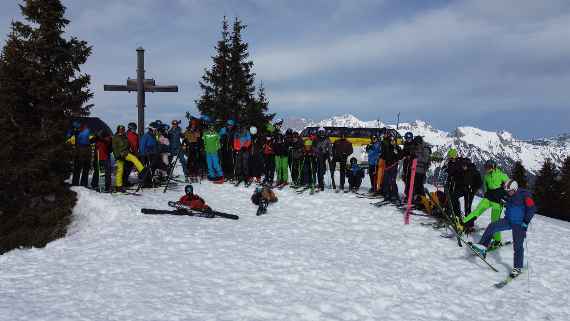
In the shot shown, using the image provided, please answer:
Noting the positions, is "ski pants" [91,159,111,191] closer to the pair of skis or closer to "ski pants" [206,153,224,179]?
the pair of skis

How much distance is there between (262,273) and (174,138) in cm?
1030

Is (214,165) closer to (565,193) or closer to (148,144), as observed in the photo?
(148,144)

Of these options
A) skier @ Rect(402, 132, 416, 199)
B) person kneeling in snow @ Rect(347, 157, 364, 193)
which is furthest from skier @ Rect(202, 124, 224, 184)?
skier @ Rect(402, 132, 416, 199)

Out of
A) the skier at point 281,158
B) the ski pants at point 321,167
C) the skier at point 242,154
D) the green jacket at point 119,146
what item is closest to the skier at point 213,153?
the skier at point 242,154

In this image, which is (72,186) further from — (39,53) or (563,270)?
(563,270)

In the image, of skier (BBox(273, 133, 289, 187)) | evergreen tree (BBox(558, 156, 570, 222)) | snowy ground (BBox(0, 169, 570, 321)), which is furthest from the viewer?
evergreen tree (BBox(558, 156, 570, 222))

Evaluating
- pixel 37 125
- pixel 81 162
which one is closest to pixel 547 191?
pixel 81 162

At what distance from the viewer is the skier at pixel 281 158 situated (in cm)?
1686

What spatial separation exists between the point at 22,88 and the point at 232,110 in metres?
18.5

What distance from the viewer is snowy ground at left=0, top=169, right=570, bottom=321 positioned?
668cm

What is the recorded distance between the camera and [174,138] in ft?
56.1

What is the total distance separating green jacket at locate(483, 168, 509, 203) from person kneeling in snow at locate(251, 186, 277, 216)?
6.73 metres

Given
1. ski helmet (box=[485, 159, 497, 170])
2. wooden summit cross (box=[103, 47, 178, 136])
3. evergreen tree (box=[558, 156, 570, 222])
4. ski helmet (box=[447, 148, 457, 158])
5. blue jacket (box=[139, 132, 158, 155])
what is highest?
wooden summit cross (box=[103, 47, 178, 136])

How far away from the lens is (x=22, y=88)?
12.1 metres
